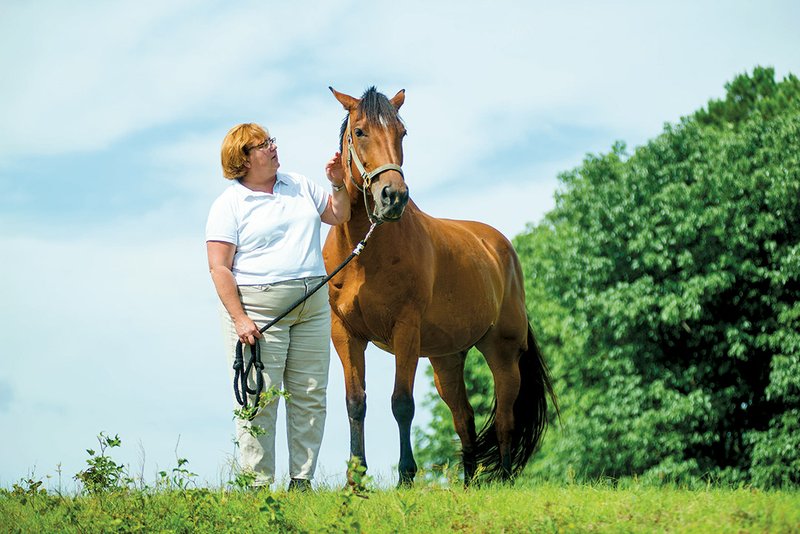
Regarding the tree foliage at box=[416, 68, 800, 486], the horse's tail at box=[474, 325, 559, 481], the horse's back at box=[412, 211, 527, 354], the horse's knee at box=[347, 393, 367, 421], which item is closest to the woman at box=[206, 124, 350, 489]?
the horse's knee at box=[347, 393, 367, 421]

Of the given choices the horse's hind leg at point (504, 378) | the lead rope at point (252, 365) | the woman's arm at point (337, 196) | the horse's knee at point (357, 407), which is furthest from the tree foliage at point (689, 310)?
the lead rope at point (252, 365)

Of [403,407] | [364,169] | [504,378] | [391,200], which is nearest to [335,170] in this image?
[364,169]

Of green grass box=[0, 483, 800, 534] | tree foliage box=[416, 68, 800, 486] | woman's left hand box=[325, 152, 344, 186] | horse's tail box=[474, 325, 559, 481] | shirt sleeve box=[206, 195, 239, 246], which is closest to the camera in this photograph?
green grass box=[0, 483, 800, 534]

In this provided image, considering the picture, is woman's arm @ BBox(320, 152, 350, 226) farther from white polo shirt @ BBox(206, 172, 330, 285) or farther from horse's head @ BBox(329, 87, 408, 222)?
white polo shirt @ BBox(206, 172, 330, 285)

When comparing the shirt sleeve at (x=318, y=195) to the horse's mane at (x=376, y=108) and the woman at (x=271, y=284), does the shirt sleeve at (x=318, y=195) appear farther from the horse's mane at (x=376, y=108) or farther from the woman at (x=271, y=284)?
the horse's mane at (x=376, y=108)

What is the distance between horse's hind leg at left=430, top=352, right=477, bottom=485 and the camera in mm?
9305

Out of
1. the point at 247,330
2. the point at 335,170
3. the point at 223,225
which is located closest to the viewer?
the point at 247,330

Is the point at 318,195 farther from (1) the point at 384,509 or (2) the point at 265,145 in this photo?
(1) the point at 384,509

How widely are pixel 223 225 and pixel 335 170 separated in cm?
108

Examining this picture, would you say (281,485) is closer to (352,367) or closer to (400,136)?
(352,367)

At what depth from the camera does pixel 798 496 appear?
631 centimetres

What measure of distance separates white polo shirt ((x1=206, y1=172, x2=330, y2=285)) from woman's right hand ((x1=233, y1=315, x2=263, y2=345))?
1.05ft

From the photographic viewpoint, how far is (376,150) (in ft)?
22.3

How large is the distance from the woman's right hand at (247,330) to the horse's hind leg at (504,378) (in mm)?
3447
